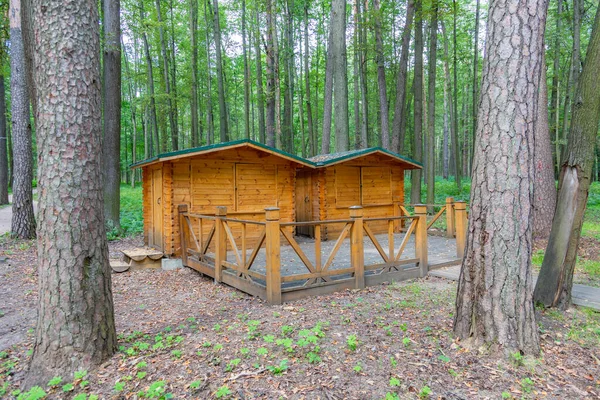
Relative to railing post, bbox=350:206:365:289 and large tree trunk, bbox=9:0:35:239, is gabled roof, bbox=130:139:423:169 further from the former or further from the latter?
railing post, bbox=350:206:365:289

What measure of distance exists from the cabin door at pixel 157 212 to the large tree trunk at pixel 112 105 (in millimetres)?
1928

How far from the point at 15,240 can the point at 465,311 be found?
32.9 ft

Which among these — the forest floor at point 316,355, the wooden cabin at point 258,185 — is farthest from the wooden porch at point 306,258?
the wooden cabin at point 258,185

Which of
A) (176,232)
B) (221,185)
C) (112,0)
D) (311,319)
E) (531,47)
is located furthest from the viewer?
(112,0)

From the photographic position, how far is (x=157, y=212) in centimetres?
793

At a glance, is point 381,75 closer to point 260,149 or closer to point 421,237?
point 260,149

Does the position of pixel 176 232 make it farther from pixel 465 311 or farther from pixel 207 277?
pixel 465 311

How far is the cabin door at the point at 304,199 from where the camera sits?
10.2m

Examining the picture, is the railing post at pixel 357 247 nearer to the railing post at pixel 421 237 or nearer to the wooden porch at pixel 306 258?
the wooden porch at pixel 306 258

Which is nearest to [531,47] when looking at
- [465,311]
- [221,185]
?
[465,311]

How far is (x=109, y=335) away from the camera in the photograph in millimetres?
3115

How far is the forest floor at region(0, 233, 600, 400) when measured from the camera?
2576mm

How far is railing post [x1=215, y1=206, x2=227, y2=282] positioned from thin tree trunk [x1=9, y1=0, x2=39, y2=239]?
241 inches

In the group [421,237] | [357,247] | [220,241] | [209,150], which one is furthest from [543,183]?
[209,150]
